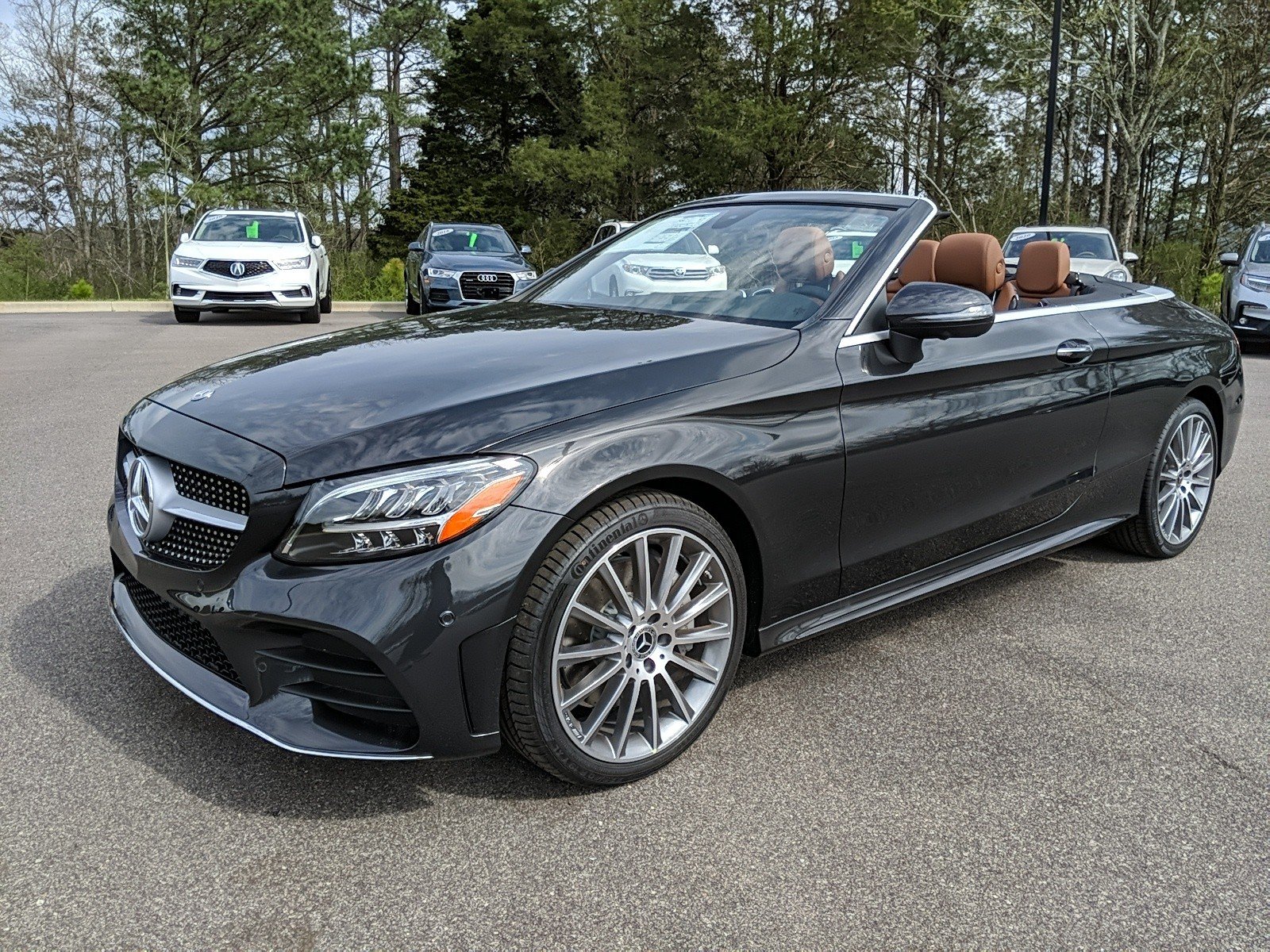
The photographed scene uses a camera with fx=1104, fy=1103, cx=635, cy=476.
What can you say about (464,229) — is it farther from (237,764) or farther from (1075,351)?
(237,764)

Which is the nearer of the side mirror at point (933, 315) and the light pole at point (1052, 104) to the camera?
the side mirror at point (933, 315)

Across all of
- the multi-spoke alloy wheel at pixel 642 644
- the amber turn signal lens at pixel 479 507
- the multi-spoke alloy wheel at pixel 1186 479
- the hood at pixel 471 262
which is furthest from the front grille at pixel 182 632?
the hood at pixel 471 262

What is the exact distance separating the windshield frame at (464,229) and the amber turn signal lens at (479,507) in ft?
52.6

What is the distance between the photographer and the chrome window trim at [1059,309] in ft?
10.8

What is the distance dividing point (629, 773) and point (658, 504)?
692 mm

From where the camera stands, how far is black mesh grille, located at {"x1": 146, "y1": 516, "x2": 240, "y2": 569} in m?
2.61

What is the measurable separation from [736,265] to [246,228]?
14.0 m

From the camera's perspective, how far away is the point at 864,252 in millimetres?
3510

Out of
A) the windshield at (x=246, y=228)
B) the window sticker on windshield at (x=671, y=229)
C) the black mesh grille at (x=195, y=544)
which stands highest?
the windshield at (x=246, y=228)

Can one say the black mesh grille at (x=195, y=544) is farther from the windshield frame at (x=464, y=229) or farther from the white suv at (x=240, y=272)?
the windshield frame at (x=464, y=229)

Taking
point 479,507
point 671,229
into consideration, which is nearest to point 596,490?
point 479,507

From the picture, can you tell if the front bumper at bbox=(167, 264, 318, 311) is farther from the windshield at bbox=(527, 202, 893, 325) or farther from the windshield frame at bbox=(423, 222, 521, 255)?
the windshield at bbox=(527, 202, 893, 325)

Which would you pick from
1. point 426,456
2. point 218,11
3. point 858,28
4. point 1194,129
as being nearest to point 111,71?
point 218,11

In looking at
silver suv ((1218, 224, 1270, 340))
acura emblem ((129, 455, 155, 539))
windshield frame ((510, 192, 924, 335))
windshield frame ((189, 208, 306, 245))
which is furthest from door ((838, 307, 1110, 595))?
windshield frame ((189, 208, 306, 245))
